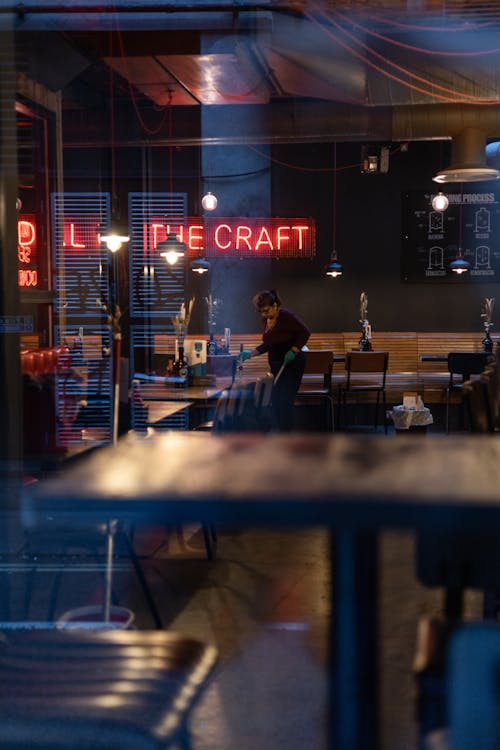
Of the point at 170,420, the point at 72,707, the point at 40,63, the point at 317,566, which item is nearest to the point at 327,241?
the point at 170,420

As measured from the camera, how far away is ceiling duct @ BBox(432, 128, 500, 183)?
832 cm

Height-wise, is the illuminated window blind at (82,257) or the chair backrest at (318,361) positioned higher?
the illuminated window blind at (82,257)

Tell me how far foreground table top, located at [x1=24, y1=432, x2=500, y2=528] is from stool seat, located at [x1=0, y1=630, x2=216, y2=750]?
15.4 inches

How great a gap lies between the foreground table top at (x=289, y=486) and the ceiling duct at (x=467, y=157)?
723cm

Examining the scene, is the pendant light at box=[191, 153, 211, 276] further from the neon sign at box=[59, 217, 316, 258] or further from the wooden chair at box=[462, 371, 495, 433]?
the wooden chair at box=[462, 371, 495, 433]

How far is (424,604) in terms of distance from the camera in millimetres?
3711

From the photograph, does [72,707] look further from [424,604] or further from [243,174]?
[243,174]

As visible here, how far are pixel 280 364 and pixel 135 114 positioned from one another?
416 centimetres

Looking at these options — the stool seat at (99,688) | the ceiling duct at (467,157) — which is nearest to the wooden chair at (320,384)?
the ceiling duct at (467,157)

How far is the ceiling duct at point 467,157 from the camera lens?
328 inches

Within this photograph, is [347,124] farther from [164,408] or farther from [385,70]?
[164,408]

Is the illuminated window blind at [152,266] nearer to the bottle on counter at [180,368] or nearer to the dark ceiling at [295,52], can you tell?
the dark ceiling at [295,52]

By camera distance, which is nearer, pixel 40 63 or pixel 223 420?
pixel 223 420

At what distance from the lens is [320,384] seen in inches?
380
